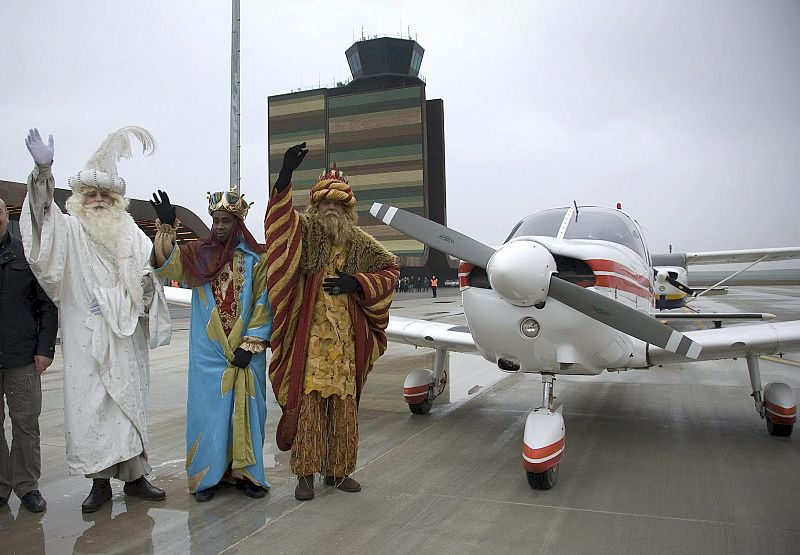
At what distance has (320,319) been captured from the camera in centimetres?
363

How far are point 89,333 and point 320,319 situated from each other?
130 centimetres

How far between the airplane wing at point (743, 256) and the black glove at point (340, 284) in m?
11.9

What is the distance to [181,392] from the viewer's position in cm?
725

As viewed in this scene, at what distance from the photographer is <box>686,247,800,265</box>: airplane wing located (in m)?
13.0

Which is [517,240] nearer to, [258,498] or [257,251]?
[257,251]

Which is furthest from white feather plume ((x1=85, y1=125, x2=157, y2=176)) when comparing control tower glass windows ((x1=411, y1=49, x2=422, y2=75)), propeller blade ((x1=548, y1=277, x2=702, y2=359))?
control tower glass windows ((x1=411, y1=49, x2=422, y2=75))

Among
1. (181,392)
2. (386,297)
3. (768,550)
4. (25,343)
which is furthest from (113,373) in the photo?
(181,392)

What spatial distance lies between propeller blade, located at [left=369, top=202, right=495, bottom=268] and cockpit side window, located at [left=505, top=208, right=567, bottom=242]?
57 cm

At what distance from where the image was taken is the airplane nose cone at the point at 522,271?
12.4 ft

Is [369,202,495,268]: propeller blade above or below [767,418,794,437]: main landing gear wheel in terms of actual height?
above

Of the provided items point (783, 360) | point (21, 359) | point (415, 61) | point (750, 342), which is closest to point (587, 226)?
point (750, 342)

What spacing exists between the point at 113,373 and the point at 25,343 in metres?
0.51

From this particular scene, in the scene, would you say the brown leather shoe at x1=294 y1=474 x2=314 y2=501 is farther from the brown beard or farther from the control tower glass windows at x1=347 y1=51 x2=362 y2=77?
the control tower glass windows at x1=347 y1=51 x2=362 y2=77

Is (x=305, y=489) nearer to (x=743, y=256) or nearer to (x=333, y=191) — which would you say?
(x=333, y=191)
